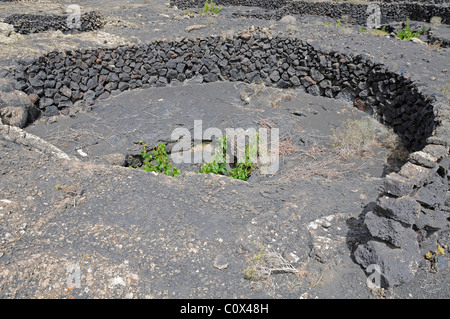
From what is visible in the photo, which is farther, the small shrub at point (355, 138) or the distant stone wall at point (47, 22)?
the distant stone wall at point (47, 22)

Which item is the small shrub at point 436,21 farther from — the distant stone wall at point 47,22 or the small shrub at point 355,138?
the distant stone wall at point 47,22

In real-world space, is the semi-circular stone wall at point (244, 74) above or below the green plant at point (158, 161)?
above

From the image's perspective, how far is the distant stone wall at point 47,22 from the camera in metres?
12.8

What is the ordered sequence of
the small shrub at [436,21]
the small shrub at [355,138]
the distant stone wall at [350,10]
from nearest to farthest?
the small shrub at [355,138] < the small shrub at [436,21] < the distant stone wall at [350,10]

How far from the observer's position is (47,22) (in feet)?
43.6

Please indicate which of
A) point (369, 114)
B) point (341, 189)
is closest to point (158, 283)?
point (341, 189)

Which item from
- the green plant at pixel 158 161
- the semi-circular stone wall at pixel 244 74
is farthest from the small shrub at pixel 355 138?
the green plant at pixel 158 161

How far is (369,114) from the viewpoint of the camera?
8570mm

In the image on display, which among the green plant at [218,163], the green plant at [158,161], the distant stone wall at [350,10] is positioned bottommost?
the green plant at [158,161]
